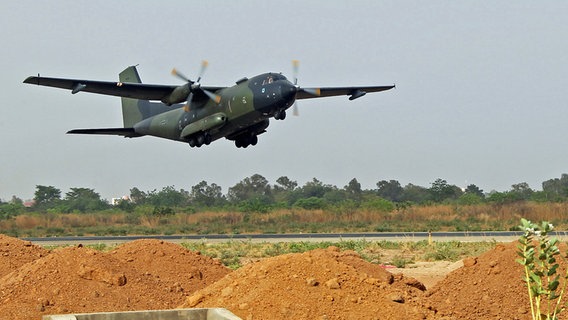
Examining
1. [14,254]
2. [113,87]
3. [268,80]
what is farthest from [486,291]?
[113,87]

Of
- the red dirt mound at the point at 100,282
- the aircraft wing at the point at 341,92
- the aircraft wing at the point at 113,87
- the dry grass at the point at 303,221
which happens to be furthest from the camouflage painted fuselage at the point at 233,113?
the red dirt mound at the point at 100,282

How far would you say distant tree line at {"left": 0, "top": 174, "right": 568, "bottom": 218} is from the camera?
3054 inches

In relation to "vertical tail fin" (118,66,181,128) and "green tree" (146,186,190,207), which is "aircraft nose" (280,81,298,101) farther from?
"green tree" (146,186,190,207)

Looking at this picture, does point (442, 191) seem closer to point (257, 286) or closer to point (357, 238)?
point (357, 238)

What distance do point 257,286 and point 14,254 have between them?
9.44 metres

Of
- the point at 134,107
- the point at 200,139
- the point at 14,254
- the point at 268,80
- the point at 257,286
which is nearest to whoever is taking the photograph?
the point at 257,286

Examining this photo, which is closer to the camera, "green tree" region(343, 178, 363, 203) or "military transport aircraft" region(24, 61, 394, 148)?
"military transport aircraft" region(24, 61, 394, 148)

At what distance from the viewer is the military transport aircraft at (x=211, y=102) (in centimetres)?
3959

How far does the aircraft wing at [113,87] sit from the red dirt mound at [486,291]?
89.2ft

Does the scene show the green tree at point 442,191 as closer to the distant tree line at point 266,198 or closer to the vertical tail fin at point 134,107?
the distant tree line at point 266,198

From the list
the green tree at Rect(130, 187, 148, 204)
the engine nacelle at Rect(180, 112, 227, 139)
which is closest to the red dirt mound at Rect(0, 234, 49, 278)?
the engine nacelle at Rect(180, 112, 227, 139)

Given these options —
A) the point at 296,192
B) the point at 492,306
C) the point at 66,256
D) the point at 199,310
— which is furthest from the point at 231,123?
the point at 296,192

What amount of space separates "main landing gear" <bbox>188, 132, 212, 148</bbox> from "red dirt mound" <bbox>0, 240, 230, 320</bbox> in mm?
24408

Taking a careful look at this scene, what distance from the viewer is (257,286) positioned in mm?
13867
